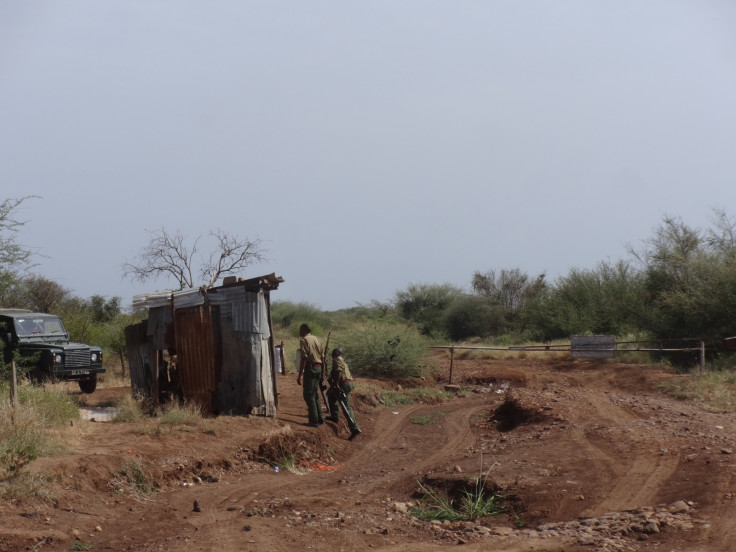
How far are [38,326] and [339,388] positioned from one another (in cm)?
927

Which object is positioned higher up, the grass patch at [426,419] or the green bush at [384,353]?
the green bush at [384,353]

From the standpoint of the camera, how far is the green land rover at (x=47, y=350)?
57.1 ft

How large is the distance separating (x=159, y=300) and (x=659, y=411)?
947cm

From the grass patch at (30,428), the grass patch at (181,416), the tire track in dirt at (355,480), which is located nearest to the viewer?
the tire track in dirt at (355,480)

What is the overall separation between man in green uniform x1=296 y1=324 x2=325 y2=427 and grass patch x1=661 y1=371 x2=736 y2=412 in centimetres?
747

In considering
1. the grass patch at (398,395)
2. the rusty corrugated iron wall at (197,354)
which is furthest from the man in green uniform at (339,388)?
the grass patch at (398,395)

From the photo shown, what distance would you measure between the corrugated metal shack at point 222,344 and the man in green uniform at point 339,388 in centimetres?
102

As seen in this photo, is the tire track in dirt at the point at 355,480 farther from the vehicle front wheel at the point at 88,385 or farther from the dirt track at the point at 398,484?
the vehicle front wheel at the point at 88,385

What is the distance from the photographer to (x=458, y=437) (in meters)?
13.8

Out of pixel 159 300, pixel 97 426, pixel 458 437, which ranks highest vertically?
pixel 159 300

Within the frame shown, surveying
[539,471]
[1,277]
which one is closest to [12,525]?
[539,471]

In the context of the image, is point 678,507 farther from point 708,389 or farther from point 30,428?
point 708,389

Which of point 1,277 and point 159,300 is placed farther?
point 1,277

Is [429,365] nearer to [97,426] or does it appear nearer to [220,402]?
[220,402]
